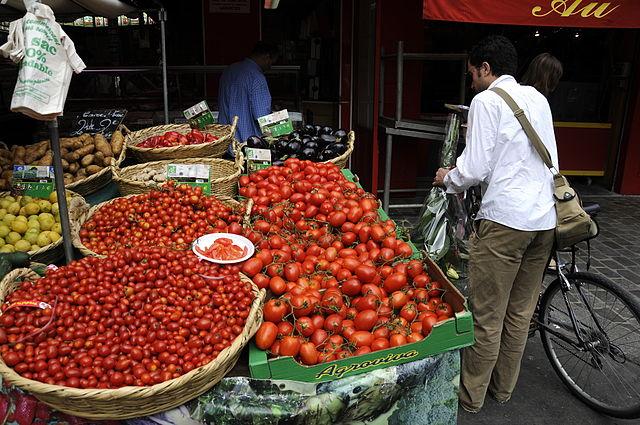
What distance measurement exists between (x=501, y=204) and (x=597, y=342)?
131 centimetres

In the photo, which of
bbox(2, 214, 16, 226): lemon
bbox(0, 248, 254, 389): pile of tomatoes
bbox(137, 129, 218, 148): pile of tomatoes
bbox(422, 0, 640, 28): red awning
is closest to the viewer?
bbox(0, 248, 254, 389): pile of tomatoes

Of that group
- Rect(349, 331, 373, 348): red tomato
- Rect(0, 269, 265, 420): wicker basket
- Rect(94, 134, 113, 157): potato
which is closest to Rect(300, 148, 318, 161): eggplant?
Rect(94, 134, 113, 157): potato

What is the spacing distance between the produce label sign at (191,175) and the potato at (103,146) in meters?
0.92

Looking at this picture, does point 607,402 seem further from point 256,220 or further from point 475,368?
point 256,220

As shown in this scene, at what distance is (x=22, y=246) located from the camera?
3256 mm

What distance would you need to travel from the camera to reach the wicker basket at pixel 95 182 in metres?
4.06

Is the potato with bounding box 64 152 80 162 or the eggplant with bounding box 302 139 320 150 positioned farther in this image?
the eggplant with bounding box 302 139 320 150

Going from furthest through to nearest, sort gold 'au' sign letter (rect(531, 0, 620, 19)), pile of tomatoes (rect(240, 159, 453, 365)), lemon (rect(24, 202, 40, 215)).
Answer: gold 'au' sign letter (rect(531, 0, 620, 19)) → lemon (rect(24, 202, 40, 215)) → pile of tomatoes (rect(240, 159, 453, 365))

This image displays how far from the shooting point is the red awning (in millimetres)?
5020

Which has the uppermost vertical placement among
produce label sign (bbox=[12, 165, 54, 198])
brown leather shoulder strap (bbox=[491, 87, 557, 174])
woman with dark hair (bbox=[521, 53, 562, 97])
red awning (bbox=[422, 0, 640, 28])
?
red awning (bbox=[422, 0, 640, 28])

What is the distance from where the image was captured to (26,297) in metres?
2.33

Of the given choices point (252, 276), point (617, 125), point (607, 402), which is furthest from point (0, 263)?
point (617, 125)

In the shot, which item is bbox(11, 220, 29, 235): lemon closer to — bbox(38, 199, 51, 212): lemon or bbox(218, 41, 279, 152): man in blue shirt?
bbox(38, 199, 51, 212): lemon

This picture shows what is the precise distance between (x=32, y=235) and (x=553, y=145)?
339cm
